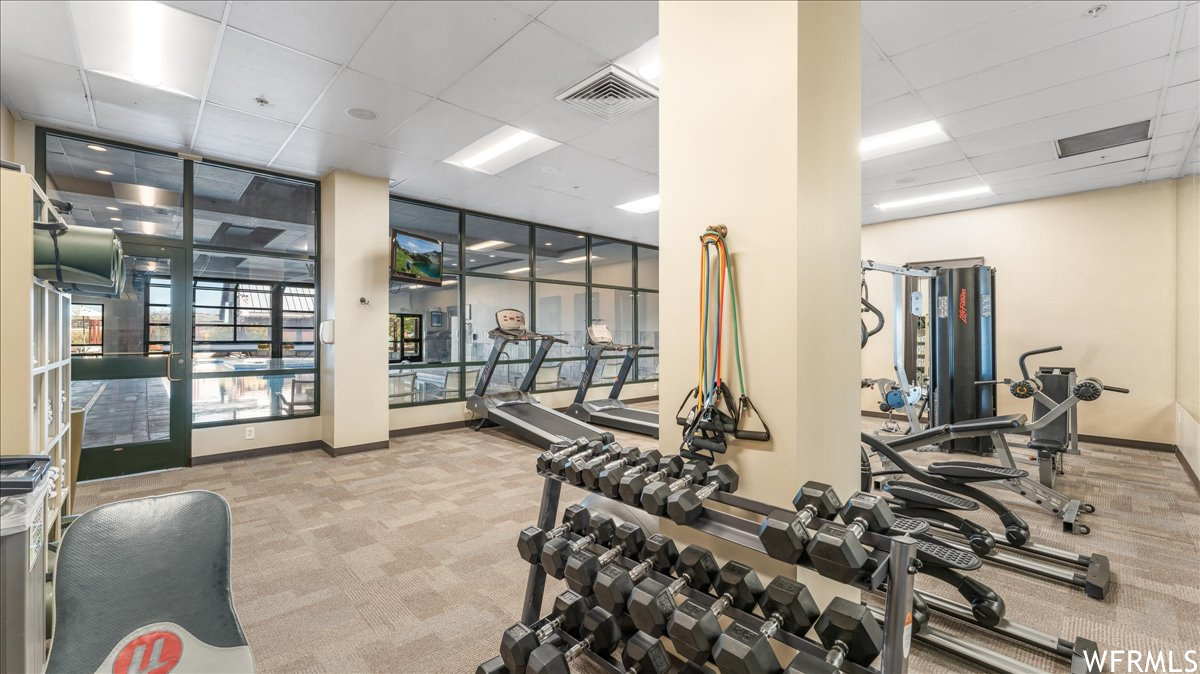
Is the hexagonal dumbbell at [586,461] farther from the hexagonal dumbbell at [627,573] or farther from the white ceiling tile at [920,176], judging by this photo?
the white ceiling tile at [920,176]

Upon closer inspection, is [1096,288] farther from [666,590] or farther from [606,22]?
[666,590]

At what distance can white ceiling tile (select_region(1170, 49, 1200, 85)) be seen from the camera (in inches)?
125

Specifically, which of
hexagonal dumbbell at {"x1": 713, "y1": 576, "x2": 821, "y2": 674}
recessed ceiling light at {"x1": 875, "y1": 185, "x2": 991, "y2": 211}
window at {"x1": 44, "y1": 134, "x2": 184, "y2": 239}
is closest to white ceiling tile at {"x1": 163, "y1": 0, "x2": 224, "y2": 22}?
window at {"x1": 44, "y1": 134, "x2": 184, "y2": 239}

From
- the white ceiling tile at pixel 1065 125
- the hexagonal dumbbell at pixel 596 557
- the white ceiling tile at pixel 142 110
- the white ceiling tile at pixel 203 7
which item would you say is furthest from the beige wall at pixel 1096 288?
the white ceiling tile at pixel 142 110

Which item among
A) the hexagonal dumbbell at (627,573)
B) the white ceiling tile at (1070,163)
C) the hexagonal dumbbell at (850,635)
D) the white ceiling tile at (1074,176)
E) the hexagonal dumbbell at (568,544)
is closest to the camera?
the hexagonal dumbbell at (850,635)

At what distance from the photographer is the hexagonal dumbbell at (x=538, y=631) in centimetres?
157

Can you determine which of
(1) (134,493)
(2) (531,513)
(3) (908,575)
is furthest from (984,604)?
(1) (134,493)

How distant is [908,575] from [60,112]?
612cm

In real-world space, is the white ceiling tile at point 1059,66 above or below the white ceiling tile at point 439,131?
above

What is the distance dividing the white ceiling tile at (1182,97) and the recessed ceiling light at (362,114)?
600 centimetres

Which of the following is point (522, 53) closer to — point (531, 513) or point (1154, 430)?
point (531, 513)

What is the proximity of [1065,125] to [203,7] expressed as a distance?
6.34m

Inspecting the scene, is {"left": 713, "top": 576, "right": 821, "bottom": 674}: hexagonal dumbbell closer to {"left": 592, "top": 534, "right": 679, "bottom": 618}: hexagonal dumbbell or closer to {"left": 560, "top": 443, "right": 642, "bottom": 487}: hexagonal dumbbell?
{"left": 592, "top": 534, "right": 679, "bottom": 618}: hexagonal dumbbell

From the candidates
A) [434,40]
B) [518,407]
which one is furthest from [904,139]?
[518,407]
